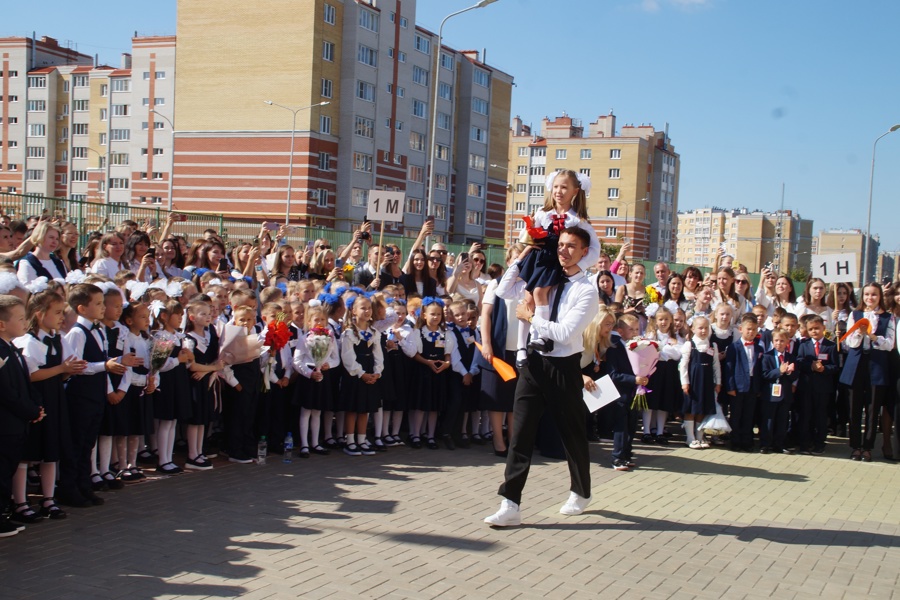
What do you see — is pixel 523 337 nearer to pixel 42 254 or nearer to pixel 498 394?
pixel 498 394

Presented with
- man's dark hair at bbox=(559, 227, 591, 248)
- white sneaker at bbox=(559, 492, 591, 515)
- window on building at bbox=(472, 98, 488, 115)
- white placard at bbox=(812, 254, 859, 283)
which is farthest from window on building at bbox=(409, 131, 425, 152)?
white sneaker at bbox=(559, 492, 591, 515)

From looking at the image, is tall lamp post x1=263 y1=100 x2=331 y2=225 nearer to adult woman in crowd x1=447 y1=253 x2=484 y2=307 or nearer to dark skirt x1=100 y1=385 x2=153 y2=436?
adult woman in crowd x1=447 y1=253 x2=484 y2=307

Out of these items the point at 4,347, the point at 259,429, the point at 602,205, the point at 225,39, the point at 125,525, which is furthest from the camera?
the point at 602,205

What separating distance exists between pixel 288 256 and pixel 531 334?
19.2ft

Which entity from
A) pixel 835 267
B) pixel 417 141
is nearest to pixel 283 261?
pixel 835 267

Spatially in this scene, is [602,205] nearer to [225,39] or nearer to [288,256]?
[225,39]

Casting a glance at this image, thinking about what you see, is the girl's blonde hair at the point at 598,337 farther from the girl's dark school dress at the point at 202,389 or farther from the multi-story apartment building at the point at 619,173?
the multi-story apartment building at the point at 619,173

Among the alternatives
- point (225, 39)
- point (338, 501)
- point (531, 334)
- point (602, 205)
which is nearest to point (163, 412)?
point (338, 501)

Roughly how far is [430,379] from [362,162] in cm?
5460

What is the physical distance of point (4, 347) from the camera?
5551 mm

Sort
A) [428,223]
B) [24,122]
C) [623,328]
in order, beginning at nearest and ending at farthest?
1. [623,328]
2. [428,223]
3. [24,122]

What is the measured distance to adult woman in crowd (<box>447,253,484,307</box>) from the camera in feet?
37.3

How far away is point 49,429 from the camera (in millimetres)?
6125

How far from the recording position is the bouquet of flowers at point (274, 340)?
811 cm
